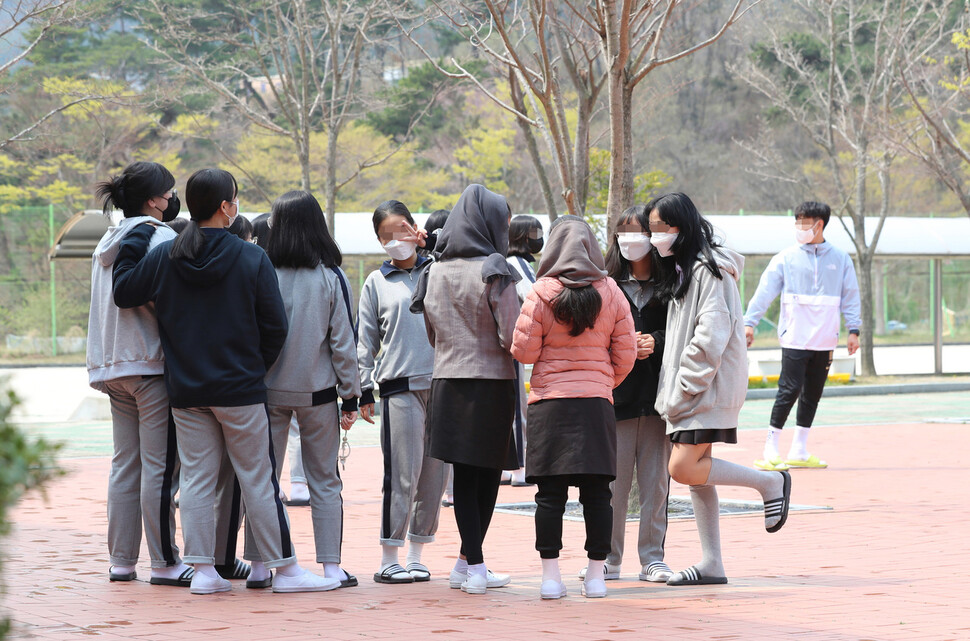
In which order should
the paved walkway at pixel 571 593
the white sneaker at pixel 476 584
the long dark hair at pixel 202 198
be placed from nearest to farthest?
the paved walkway at pixel 571 593 < the long dark hair at pixel 202 198 < the white sneaker at pixel 476 584

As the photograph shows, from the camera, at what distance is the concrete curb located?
66.5 ft

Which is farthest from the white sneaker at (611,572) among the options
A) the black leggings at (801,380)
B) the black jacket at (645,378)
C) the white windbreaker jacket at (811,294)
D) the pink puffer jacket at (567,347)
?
the black leggings at (801,380)

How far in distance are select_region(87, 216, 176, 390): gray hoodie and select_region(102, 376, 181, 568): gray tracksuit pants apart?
7 centimetres

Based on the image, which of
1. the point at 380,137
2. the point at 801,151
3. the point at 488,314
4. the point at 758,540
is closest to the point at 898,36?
the point at 758,540

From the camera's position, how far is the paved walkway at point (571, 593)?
495 centimetres

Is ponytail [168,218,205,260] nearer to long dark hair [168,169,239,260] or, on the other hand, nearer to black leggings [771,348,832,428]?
long dark hair [168,169,239,260]

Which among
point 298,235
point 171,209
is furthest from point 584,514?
point 171,209

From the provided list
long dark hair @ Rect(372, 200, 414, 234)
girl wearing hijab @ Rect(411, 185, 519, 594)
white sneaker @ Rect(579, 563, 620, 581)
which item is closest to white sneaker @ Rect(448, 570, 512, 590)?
girl wearing hijab @ Rect(411, 185, 519, 594)

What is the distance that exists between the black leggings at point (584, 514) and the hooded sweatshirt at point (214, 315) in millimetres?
1366

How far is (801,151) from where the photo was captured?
2100 inches

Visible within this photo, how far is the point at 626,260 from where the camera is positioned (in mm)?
6348

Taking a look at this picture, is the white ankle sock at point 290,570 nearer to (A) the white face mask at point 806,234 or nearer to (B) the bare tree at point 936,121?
(A) the white face mask at point 806,234

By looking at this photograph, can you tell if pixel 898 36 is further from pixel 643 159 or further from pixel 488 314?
pixel 643 159

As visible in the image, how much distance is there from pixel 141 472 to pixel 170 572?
0.50m
